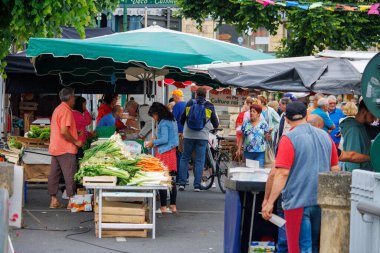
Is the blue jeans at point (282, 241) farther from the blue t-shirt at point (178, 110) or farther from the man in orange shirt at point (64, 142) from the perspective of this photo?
the blue t-shirt at point (178, 110)

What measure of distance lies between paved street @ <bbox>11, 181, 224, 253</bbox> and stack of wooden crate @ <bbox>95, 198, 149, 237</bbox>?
15 centimetres

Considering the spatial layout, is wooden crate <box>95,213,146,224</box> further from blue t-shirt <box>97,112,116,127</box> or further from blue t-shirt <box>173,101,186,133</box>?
blue t-shirt <box>173,101,186,133</box>

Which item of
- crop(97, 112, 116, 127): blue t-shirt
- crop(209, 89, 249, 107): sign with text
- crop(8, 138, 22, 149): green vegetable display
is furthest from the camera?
crop(209, 89, 249, 107): sign with text

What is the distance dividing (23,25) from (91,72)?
5.01m

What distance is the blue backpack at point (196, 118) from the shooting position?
17.2 metres

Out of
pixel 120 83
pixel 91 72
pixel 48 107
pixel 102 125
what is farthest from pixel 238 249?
pixel 48 107

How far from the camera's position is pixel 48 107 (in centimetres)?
2283

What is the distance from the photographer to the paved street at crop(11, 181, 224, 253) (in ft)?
37.8

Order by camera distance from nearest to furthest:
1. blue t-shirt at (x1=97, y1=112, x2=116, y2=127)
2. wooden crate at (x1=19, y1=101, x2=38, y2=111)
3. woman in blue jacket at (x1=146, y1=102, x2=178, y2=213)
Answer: woman in blue jacket at (x1=146, y1=102, x2=178, y2=213) → blue t-shirt at (x1=97, y1=112, x2=116, y2=127) → wooden crate at (x1=19, y1=101, x2=38, y2=111)

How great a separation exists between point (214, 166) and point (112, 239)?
6743 mm

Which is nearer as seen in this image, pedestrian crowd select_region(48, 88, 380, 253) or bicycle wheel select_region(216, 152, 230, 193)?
pedestrian crowd select_region(48, 88, 380, 253)

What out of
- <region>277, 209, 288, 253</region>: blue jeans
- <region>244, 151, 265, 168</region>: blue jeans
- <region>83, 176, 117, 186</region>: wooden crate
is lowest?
<region>277, 209, 288, 253</region>: blue jeans

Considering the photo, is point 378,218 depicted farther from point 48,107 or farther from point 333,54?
point 48,107

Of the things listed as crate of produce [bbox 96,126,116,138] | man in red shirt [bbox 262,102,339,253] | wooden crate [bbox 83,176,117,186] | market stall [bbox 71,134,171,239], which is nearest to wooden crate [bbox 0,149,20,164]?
market stall [bbox 71,134,171,239]
